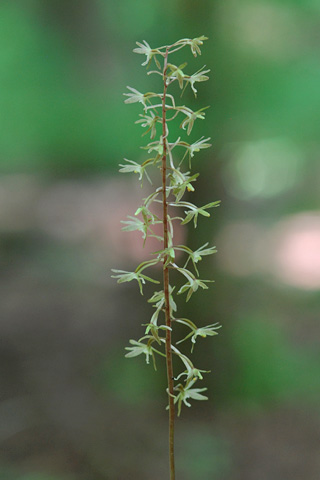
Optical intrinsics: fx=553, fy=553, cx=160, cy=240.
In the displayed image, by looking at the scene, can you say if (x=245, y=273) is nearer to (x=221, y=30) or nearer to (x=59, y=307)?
(x=59, y=307)

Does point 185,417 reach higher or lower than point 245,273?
lower

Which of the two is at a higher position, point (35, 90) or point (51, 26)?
point (51, 26)

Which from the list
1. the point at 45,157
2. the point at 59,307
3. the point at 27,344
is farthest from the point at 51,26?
the point at 27,344

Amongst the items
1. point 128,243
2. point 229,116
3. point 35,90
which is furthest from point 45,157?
point 229,116

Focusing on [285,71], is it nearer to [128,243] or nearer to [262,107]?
[262,107]

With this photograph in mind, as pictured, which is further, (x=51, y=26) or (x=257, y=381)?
(x=257, y=381)

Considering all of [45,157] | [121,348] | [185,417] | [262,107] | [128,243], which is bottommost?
[185,417]
